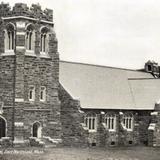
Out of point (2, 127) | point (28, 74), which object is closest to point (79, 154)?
point (2, 127)

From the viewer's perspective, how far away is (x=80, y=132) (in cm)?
5334

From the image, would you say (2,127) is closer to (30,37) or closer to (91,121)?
(30,37)

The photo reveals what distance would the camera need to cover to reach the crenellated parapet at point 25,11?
50.3 metres

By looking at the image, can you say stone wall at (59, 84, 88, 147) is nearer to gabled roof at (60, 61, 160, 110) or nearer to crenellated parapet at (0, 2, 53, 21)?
gabled roof at (60, 61, 160, 110)

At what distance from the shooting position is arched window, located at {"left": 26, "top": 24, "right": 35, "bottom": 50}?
5112 cm

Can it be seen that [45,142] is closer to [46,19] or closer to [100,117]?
[100,117]

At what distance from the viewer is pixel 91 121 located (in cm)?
5644

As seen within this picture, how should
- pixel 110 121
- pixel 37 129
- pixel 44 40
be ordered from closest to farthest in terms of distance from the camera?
1. pixel 37 129
2. pixel 44 40
3. pixel 110 121

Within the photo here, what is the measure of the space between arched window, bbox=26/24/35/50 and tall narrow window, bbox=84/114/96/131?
34.0ft

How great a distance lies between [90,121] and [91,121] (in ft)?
0.49

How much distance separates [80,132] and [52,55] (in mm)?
8704

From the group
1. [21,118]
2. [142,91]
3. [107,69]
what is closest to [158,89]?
[142,91]

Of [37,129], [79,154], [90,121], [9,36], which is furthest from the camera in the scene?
[90,121]

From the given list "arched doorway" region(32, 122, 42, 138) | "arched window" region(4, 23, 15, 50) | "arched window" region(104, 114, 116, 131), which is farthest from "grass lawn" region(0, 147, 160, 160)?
"arched window" region(4, 23, 15, 50)
